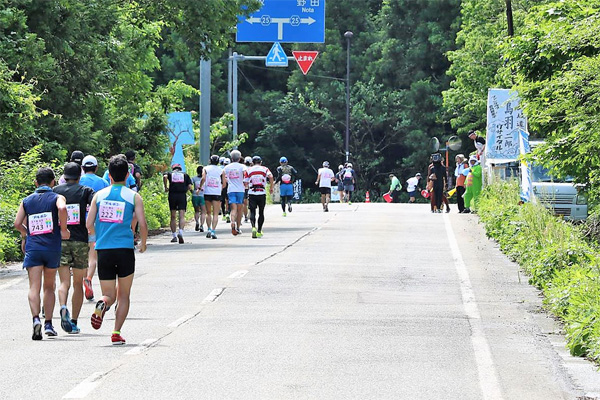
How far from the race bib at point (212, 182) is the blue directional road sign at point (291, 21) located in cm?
988

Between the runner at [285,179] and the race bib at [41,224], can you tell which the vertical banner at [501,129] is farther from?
the race bib at [41,224]

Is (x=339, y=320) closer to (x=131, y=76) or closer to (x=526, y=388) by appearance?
(x=526, y=388)

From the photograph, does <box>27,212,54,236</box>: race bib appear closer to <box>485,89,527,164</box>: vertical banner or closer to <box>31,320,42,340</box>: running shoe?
<box>31,320,42,340</box>: running shoe

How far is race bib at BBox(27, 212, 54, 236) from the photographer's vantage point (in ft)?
40.9

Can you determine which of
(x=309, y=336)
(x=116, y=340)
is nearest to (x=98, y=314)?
(x=116, y=340)

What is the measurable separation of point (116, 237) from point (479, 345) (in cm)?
362

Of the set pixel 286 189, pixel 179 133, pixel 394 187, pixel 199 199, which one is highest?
pixel 179 133

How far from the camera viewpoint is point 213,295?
1570 centimetres

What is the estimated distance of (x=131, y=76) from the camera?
32625 millimetres

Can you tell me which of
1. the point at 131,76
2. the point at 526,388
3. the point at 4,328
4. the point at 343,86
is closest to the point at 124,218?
the point at 4,328

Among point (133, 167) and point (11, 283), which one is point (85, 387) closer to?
point (11, 283)

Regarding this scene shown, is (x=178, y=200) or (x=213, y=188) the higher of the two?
(x=213, y=188)

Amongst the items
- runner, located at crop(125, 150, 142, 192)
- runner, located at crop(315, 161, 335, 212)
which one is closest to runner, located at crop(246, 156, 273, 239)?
runner, located at crop(125, 150, 142, 192)

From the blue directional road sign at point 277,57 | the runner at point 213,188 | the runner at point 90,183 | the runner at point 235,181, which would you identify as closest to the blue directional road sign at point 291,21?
the blue directional road sign at point 277,57
